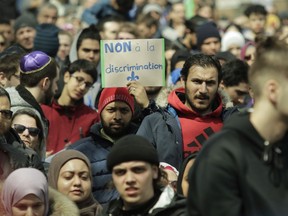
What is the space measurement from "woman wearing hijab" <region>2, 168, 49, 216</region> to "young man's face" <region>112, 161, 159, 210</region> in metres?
1.23

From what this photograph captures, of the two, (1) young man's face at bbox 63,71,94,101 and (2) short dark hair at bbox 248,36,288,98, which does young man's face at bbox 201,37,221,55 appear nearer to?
(1) young man's face at bbox 63,71,94,101

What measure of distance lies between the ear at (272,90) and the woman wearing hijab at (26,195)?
2552 mm

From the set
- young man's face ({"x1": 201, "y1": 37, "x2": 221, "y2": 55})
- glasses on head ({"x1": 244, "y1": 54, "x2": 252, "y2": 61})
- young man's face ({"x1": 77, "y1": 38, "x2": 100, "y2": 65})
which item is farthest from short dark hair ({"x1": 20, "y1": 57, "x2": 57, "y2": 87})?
young man's face ({"x1": 201, "y1": 37, "x2": 221, "y2": 55})

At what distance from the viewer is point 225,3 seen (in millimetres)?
32906

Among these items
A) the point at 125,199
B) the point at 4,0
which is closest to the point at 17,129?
the point at 125,199

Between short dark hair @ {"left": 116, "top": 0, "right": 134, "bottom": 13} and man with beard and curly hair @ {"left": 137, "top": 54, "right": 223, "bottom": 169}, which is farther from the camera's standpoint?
short dark hair @ {"left": 116, "top": 0, "right": 134, "bottom": 13}

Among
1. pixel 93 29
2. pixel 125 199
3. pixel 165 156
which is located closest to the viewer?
pixel 125 199

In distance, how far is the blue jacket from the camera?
10.2 metres

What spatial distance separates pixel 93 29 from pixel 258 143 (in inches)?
353

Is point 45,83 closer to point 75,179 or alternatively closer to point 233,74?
point 233,74

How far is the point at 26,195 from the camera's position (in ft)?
27.5

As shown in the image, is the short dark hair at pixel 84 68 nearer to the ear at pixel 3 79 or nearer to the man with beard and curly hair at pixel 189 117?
the ear at pixel 3 79

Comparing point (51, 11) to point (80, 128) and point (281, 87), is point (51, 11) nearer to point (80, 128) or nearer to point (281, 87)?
point (80, 128)

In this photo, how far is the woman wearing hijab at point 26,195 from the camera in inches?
329
